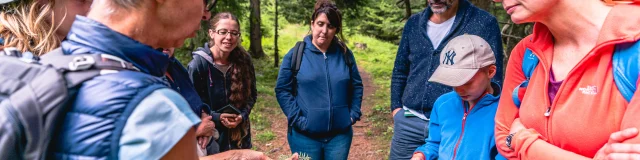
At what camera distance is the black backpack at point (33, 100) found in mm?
1188

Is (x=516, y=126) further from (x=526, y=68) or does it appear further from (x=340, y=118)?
(x=340, y=118)

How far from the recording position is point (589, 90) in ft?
6.09

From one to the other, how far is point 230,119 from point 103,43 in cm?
307

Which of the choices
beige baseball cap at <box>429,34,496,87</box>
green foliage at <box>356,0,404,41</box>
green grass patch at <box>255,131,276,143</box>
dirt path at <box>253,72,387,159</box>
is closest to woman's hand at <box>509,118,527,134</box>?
beige baseball cap at <box>429,34,496,87</box>

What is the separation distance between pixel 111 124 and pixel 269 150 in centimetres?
653

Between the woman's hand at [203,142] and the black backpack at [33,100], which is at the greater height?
the black backpack at [33,100]

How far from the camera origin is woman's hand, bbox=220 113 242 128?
4328 millimetres

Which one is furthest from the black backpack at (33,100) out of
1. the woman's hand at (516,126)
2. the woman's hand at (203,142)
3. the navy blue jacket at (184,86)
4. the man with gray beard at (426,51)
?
the man with gray beard at (426,51)

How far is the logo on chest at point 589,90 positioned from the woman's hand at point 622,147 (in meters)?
0.18

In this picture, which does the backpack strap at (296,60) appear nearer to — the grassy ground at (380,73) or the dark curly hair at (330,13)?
the dark curly hair at (330,13)

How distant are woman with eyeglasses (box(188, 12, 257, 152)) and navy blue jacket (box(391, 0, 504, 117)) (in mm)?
1503

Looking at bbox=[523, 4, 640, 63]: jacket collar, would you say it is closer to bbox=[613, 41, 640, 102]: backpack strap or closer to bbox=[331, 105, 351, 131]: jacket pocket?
bbox=[613, 41, 640, 102]: backpack strap

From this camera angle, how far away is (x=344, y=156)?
482 centimetres

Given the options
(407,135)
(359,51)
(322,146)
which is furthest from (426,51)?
(359,51)
